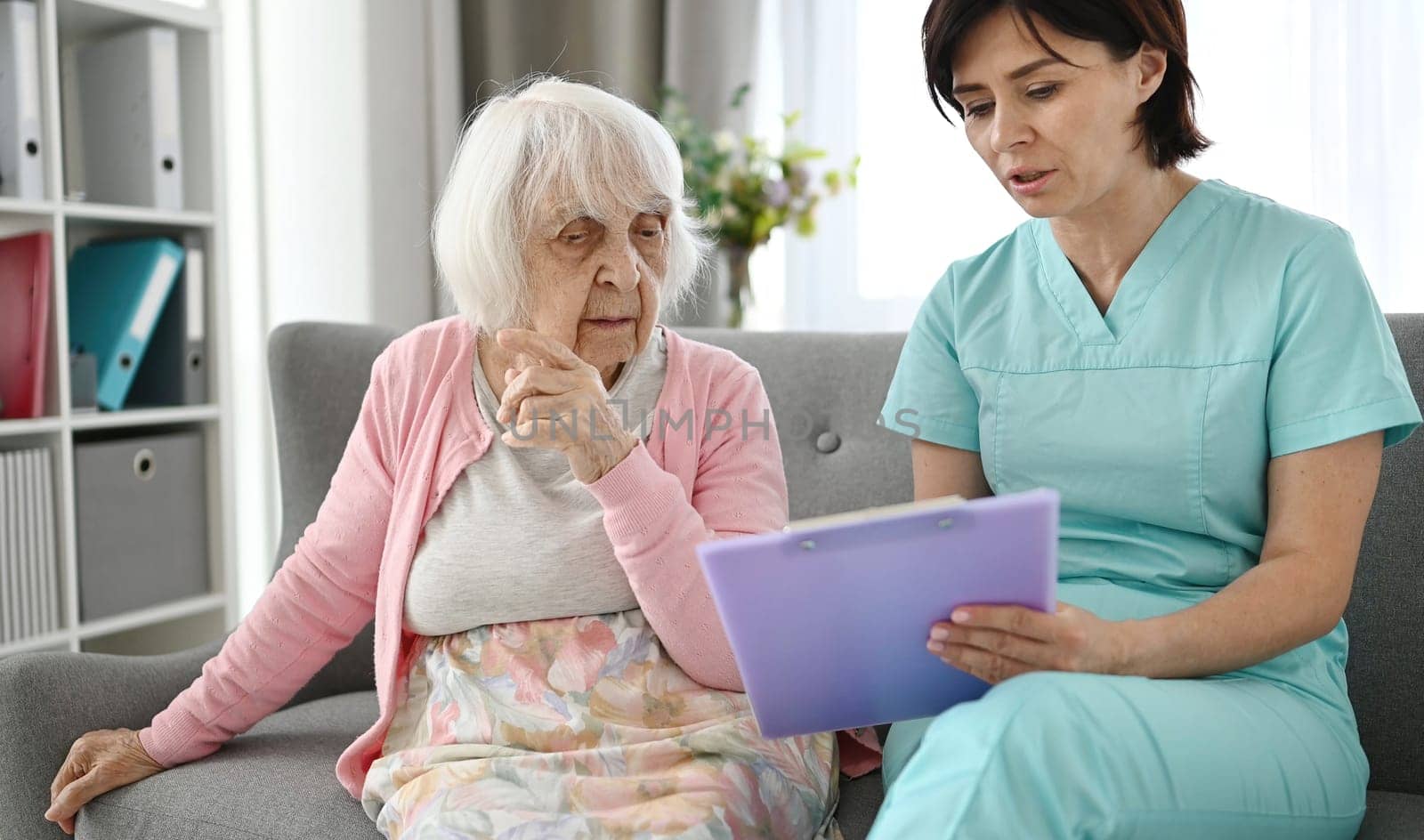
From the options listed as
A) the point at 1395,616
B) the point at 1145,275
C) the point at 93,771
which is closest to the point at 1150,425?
the point at 1145,275

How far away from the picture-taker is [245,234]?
2.92 m

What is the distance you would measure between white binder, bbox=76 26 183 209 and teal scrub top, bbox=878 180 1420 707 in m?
1.77

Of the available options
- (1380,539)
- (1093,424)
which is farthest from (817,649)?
(1380,539)

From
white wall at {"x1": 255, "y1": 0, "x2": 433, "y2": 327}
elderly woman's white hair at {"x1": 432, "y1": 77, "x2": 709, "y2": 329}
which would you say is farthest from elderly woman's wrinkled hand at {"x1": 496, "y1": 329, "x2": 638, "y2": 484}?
white wall at {"x1": 255, "y1": 0, "x2": 433, "y2": 327}

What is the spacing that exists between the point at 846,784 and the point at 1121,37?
0.81 m

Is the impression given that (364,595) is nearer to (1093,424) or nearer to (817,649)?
(817,649)

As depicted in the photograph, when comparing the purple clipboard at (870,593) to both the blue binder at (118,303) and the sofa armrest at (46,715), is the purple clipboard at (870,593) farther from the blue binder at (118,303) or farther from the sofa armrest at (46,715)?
the blue binder at (118,303)

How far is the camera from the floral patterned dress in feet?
3.61

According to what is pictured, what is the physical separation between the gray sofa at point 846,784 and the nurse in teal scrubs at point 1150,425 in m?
0.20

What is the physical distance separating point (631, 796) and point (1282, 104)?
1790 millimetres

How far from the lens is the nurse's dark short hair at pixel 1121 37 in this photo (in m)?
1.08

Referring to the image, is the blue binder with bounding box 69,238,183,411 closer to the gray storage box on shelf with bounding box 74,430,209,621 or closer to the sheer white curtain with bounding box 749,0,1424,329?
the gray storage box on shelf with bounding box 74,430,209,621

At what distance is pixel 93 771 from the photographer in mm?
1322

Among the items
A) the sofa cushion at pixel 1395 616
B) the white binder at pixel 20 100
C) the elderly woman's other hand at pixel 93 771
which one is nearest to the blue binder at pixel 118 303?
the white binder at pixel 20 100
